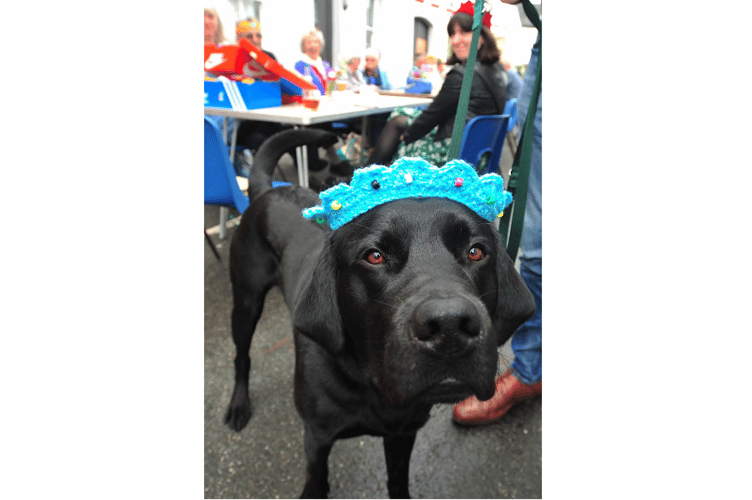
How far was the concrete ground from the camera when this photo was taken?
1997 mm

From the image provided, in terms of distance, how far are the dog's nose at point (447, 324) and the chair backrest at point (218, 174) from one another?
243cm

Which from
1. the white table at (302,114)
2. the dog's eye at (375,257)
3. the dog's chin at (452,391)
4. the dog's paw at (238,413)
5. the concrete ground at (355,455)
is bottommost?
the concrete ground at (355,455)

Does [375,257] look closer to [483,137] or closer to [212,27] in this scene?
[483,137]

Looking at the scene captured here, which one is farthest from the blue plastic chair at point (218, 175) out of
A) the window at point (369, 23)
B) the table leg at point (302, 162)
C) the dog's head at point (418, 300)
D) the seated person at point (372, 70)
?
the window at point (369, 23)

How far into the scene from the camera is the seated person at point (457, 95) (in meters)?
3.57

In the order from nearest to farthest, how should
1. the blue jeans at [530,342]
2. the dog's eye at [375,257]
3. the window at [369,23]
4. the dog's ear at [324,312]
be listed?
1. the dog's eye at [375,257]
2. the dog's ear at [324,312]
3. the blue jeans at [530,342]
4. the window at [369,23]

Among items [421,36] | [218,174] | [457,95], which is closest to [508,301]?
[218,174]

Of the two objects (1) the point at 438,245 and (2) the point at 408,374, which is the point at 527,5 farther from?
(2) the point at 408,374

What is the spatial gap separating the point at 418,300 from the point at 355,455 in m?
1.43

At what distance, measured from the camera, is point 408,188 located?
132 cm

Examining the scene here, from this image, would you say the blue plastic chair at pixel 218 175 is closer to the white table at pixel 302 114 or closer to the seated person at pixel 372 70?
the white table at pixel 302 114

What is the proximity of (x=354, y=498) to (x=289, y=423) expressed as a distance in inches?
22.2

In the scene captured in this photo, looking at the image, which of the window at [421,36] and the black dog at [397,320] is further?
the window at [421,36]

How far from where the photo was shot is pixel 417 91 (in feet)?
24.4
